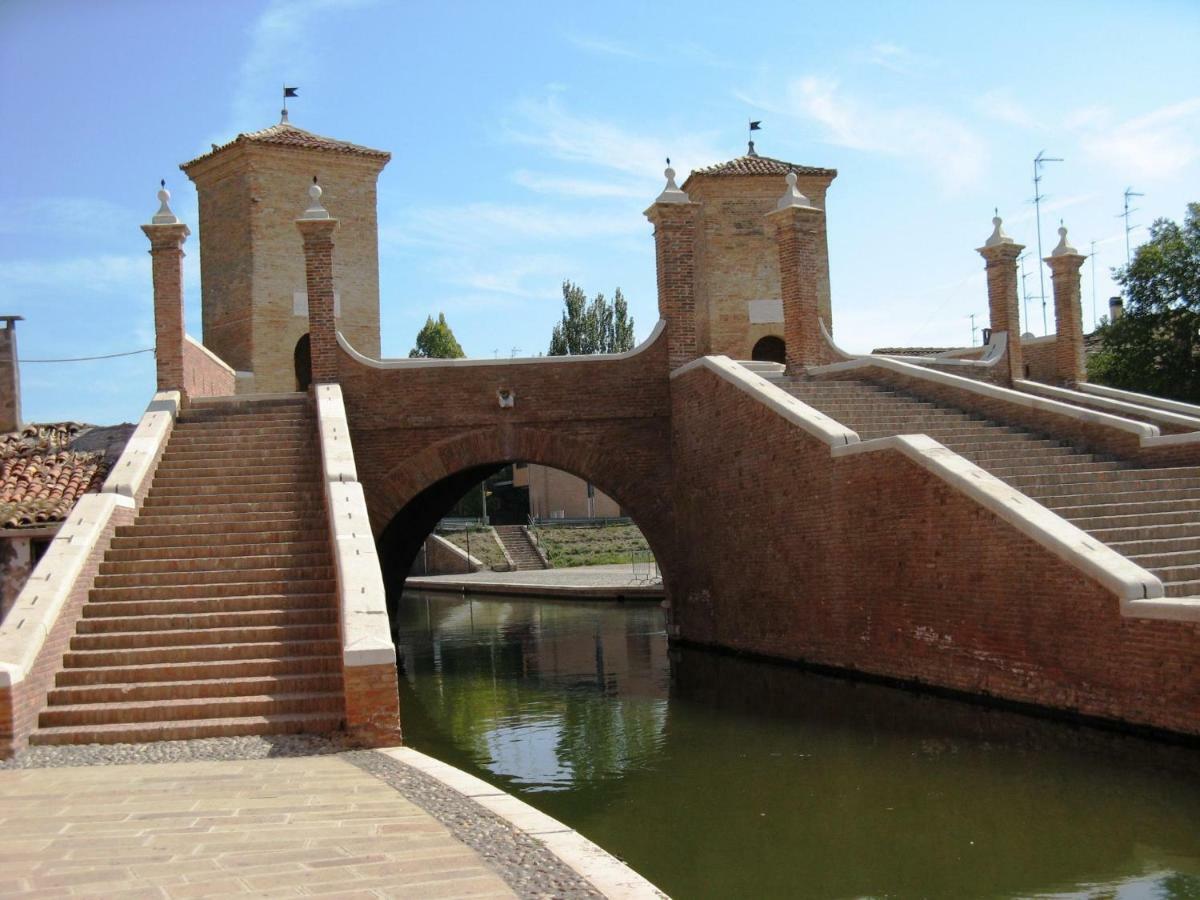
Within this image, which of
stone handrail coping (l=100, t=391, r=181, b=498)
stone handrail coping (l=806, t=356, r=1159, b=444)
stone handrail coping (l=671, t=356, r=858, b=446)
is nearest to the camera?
stone handrail coping (l=100, t=391, r=181, b=498)

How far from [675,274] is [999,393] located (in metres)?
4.70

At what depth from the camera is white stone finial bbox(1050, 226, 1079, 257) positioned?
19.2 m

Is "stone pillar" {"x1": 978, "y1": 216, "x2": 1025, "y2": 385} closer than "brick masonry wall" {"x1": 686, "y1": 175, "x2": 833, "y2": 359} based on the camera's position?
Yes

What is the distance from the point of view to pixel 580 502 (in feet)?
163

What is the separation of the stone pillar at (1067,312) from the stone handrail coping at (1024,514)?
778 centimetres

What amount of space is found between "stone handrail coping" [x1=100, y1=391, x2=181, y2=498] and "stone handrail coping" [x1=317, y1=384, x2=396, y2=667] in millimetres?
1675

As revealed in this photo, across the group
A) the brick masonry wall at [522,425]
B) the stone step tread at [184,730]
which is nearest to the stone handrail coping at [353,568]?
the stone step tread at [184,730]

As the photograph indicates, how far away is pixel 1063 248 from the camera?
63.4 ft

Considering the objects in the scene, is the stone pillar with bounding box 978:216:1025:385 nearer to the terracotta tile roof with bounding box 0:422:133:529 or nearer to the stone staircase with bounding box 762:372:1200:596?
the stone staircase with bounding box 762:372:1200:596

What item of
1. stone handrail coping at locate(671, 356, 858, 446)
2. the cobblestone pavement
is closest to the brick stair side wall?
the cobblestone pavement

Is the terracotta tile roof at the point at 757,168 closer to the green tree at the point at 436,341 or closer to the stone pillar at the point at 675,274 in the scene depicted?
the stone pillar at the point at 675,274

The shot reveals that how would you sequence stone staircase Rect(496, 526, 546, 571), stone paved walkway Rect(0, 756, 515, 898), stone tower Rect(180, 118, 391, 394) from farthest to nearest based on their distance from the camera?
stone staircase Rect(496, 526, 546, 571), stone tower Rect(180, 118, 391, 394), stone paved walkway Rect(0, 756, 515, 898)

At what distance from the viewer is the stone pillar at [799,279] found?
16.1 meters

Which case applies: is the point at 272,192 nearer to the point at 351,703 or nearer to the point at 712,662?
the point at 712,662
